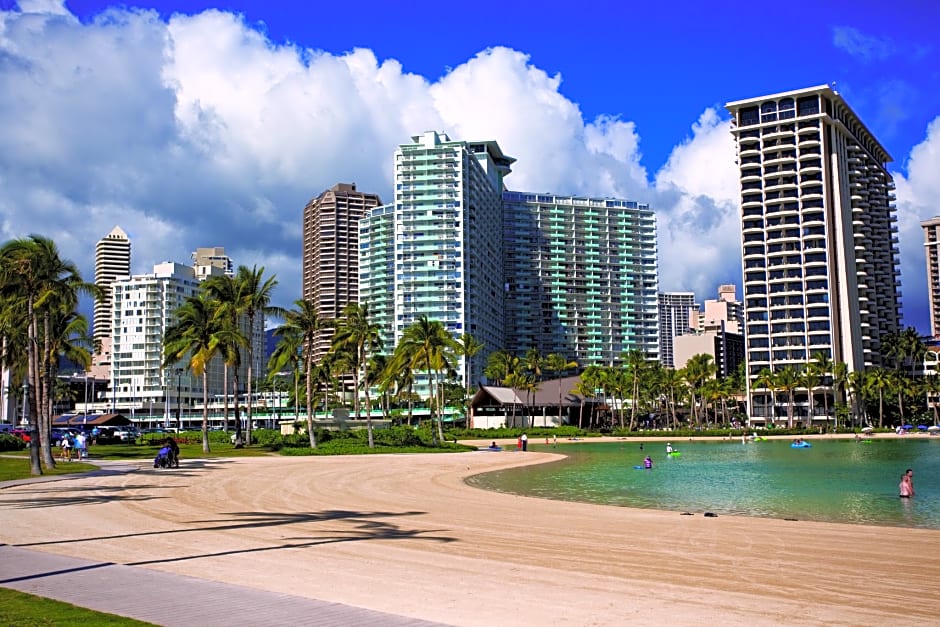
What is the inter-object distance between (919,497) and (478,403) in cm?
9159

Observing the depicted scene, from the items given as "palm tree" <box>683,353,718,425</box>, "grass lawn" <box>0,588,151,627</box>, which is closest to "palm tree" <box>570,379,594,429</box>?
"palm tree" <box>683,353,718,425</box>

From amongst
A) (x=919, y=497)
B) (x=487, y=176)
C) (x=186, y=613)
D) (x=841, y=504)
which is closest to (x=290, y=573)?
(x=186, y=613)

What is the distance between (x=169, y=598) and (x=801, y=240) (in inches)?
6298

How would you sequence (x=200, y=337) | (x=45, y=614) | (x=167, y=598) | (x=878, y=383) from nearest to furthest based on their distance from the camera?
(x=45, y=614), (x=167, y=598), (x=200, y=337), (x=878, y=383)

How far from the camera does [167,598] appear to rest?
11.6 meters

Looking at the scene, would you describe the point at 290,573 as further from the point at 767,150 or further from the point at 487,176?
the point at 487,176

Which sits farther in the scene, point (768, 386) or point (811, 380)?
point (768, 386)

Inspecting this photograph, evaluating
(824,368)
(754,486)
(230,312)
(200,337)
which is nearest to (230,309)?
(230,312)

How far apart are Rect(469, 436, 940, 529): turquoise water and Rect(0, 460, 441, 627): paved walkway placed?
68.2 feet

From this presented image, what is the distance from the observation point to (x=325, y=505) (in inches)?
1092

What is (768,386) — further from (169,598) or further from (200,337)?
(169,598)

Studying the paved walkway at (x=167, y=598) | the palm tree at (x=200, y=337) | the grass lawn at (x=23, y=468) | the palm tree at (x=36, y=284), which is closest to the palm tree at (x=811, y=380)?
the palm tree at (x=200, y=337)

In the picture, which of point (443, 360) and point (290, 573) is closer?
point (290, 573)

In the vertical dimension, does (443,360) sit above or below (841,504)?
above
